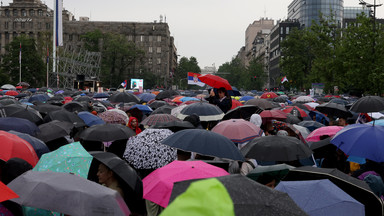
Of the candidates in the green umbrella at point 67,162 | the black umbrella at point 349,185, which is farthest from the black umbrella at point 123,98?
the black umbrella at point 349,185

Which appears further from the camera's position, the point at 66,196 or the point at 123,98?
the point at 123,98

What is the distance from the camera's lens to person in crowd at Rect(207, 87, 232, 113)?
38.8 ft

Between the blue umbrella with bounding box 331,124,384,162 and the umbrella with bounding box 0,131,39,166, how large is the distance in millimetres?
4017

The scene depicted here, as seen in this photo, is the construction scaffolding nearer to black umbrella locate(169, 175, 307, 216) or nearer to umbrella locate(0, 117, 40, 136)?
umbrella locate(0, 117, 40, 136)

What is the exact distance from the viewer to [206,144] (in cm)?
669

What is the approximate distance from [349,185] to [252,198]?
8.13 feet

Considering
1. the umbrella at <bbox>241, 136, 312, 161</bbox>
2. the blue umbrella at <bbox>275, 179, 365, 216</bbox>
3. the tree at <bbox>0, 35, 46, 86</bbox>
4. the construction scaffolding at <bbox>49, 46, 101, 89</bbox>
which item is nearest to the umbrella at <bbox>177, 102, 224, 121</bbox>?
the umbrella at <bbox>241, 136, 312, 161</bbox>

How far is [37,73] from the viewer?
267 feet

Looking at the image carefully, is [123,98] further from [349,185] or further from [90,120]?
[349,185]

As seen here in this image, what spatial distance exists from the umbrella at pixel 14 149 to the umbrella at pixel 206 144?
176cm

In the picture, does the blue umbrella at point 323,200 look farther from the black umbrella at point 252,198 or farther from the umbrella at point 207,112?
the umbrella at point 207,112

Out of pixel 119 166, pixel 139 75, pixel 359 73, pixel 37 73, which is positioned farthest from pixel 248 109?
pixel 139 75

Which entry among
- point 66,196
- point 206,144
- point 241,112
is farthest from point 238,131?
point 66,196

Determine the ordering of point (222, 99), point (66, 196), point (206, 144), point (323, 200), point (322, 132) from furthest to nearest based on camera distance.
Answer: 1. point (222, 99)
2. point (322, 132)
3. point (206, 144)
4. point (323, 200)
5. point (66, 196)
